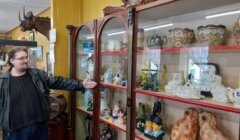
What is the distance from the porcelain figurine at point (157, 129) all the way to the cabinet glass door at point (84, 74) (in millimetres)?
Result: 967

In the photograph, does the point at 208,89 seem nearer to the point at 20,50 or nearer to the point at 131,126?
the point at 131,126

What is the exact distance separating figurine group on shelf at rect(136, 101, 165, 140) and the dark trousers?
3.50 ft

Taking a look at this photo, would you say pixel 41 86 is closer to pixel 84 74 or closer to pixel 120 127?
pixel 84 74

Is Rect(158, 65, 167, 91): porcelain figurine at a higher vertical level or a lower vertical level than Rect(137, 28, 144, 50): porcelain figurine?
lower

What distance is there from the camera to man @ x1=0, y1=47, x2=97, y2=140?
2.13 metres

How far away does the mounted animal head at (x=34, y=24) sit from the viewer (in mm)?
3379

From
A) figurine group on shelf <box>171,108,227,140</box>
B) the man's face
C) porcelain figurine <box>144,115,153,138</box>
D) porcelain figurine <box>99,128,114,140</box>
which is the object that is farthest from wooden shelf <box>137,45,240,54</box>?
the man's face

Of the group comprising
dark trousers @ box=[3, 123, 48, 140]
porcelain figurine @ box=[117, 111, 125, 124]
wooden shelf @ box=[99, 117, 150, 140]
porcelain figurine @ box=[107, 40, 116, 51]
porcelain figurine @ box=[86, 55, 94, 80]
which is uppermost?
porcelain figurine @ box=[107, 40, 116, 51]

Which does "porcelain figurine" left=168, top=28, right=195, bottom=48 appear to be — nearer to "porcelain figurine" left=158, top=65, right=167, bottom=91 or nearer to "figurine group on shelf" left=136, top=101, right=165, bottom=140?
"porcelain figurine" left=158, top=65, right=167, bottom=91

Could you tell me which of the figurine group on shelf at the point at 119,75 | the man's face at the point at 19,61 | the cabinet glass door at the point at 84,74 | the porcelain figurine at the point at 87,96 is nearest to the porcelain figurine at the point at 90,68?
the cabinet glass door at the point at 84,74

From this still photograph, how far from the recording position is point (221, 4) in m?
1.48

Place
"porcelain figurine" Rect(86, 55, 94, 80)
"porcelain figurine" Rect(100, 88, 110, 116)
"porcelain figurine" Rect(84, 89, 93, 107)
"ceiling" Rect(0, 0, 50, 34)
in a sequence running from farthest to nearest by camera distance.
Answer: "ceiling" Rect(0, 0, 50, 34)
"porcelain figurine" Rect(84, 89, 93, 107)
"porcelain figurine" Rect(86, 55, 94, 80)
"porcelain figurine" Rect(100, 88, 110, 116)

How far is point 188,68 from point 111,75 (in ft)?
2.88

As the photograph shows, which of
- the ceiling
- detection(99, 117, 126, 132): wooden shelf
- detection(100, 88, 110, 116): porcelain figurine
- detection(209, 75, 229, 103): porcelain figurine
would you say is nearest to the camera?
detection(209, 75, 229, 103): porcelain figurine
